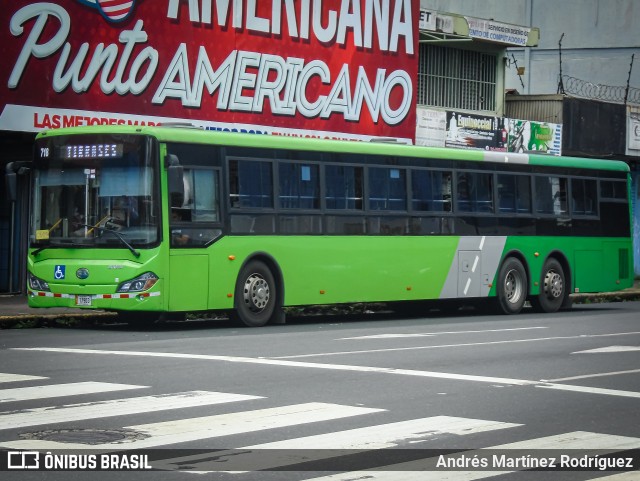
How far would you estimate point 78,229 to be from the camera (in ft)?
66.3

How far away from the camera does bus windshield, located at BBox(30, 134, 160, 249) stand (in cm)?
1983

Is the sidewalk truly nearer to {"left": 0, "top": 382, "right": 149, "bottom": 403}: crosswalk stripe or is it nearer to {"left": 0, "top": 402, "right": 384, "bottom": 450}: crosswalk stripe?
{"left": 0, "top": 382, "right": 149, "bottom": 403}: crosswalk stripe

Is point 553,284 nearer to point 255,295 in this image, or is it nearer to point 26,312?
point 255,295

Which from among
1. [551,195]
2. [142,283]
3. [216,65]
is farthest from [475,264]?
[142,283]

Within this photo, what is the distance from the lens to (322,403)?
1130 centimetres

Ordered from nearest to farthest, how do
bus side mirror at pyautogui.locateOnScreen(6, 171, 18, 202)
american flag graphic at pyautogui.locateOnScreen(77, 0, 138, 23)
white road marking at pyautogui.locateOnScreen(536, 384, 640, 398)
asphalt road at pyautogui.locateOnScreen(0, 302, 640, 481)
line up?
asphalt road at pyautogui.locateOnScreen(0, 302, 640, 481) < white road marking at pyautogui.locateOnScreen(536, 384, 640, 398) < bus side mirror at pyautogui.locateOnScreen(6, 171, 18, 202) < american flag graphic at pyautogui.locateOnScreen(77, 0, 138, 23)

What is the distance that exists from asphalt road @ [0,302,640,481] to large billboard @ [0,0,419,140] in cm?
782

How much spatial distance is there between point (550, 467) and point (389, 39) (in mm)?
25109

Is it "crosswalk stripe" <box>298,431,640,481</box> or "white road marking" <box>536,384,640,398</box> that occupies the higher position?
"white road marking" <box>536,384,640,398</box>

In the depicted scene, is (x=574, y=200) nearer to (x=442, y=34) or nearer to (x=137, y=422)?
(x=442, y=34)

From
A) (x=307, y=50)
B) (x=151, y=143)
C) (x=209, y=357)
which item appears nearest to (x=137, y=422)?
(x=209, y=357)

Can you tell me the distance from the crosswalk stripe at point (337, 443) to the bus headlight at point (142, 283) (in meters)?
9.60

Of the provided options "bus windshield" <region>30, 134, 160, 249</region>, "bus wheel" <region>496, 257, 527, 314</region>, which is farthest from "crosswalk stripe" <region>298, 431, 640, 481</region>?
"bus wheel" <region>496, 257, 527, 314</region>

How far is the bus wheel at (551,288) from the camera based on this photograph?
90.5 feet
